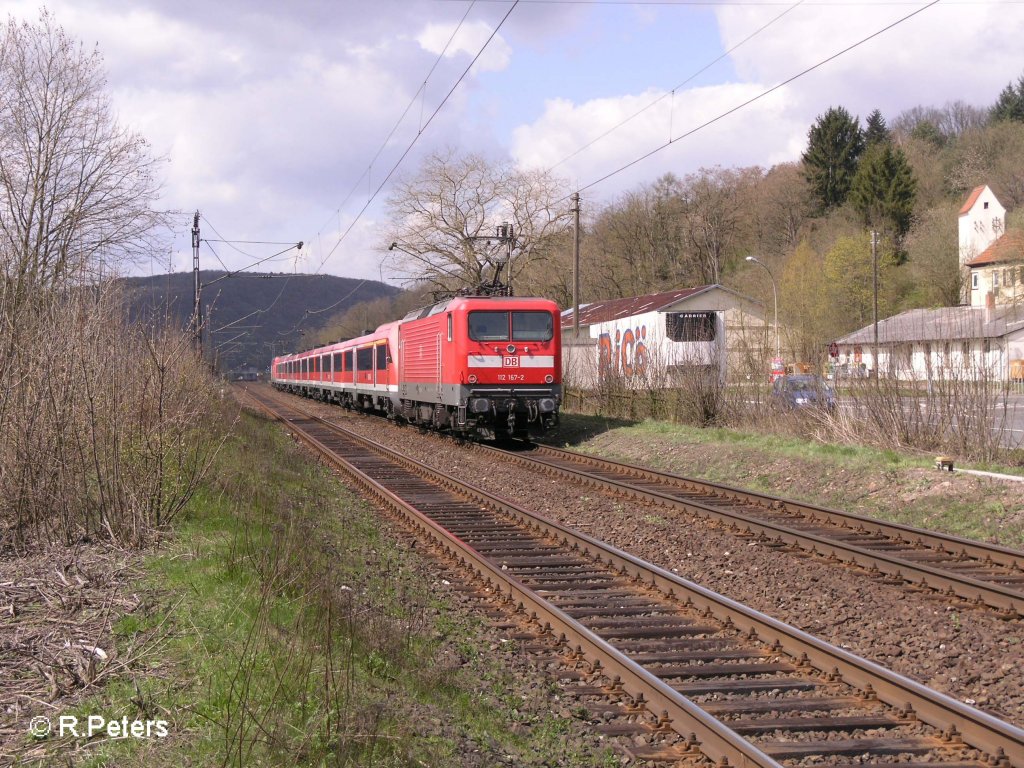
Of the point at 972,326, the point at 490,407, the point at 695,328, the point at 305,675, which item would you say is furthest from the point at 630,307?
the point at 305,675

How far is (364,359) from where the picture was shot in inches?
1244

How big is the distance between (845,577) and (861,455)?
279 inches

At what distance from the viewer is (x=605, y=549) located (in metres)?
9.02

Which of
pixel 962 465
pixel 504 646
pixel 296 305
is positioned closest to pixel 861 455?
pixel 962 465

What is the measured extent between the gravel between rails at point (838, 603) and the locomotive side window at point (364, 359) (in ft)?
59.2

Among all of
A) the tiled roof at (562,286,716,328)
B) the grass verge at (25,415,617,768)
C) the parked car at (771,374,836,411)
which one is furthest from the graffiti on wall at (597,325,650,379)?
the tiled roof at (562,286,716,328)

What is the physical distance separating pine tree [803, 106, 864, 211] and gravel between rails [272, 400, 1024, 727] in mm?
67682

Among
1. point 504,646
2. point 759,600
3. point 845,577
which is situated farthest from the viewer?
point 845,577

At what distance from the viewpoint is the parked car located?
1736cm

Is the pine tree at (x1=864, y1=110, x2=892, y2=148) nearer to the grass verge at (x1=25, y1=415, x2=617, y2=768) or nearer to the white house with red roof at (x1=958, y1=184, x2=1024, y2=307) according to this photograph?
the white house with red roof at (x1=958, y1=184, x2=1024, y2=307)

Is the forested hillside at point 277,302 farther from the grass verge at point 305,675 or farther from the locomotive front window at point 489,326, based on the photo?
the grass verge at point 305,675

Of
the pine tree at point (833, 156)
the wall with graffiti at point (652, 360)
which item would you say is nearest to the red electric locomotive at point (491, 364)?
the wall with graffiti at point (652, 360)

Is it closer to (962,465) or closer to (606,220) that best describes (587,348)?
(962,465)

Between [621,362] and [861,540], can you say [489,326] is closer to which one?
[621,362]
